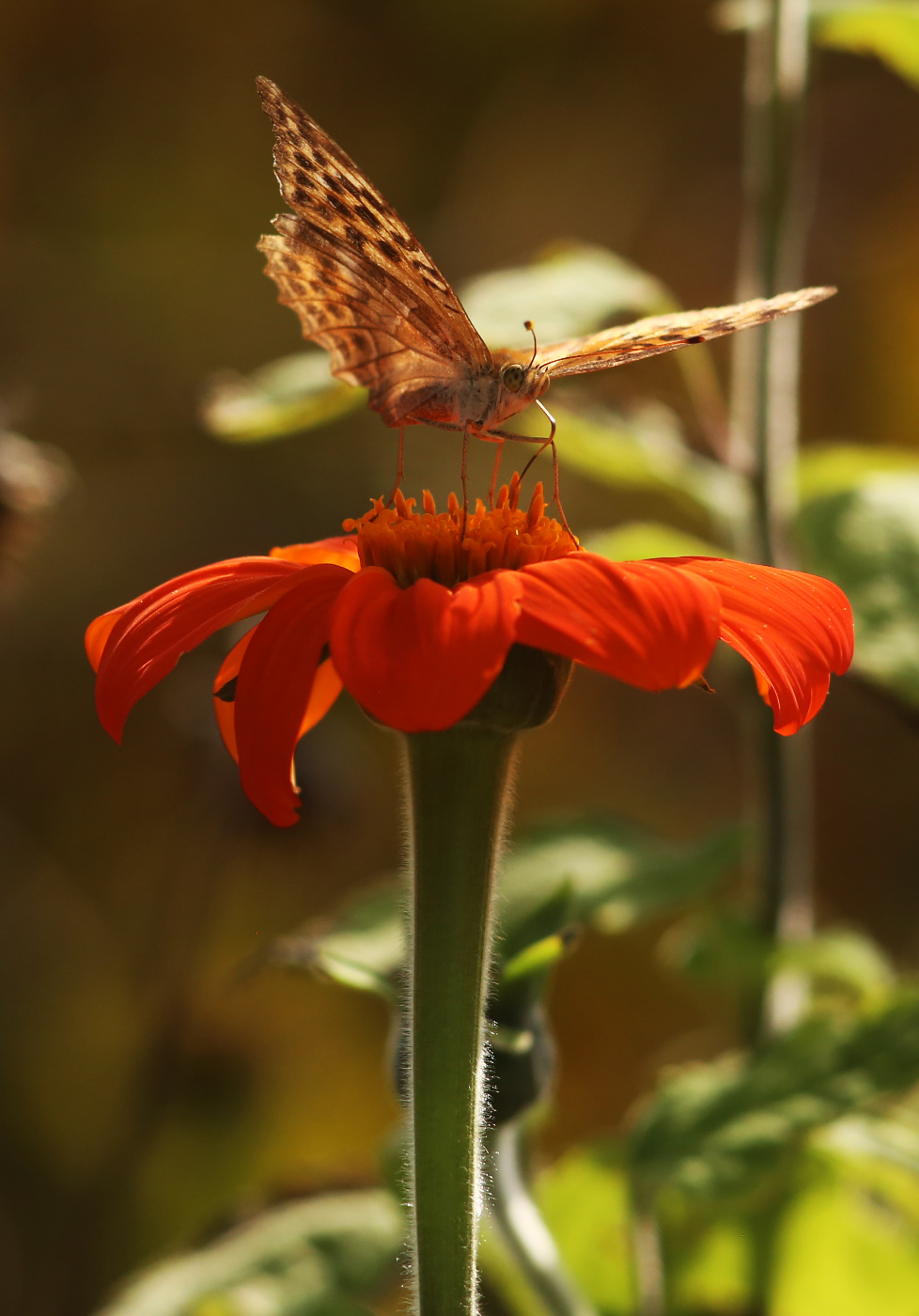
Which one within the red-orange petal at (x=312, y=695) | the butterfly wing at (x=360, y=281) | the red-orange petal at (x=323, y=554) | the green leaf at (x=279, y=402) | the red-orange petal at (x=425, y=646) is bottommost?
the red-orange petal at (x=425, y=646)

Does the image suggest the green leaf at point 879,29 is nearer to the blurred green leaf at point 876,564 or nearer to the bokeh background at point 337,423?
the blurred green leaf at point 876,564

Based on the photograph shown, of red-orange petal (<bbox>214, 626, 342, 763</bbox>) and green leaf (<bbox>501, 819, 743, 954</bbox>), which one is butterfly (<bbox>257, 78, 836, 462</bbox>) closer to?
red-orange petal (<bbox>214, 626, 342, 763</bbox>)

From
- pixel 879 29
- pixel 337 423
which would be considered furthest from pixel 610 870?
pixel 337 423

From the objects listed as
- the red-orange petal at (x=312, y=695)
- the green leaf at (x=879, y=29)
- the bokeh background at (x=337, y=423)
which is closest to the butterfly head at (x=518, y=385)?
the red-orange petal at (x=312, y=695)

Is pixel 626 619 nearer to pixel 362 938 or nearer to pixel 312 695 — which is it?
pixel 312 695

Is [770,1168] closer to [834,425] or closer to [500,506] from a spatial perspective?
[500,506]

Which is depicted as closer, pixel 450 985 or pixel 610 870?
pixel 450 985

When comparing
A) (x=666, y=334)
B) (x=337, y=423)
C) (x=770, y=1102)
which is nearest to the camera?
(x=666, y=334)
